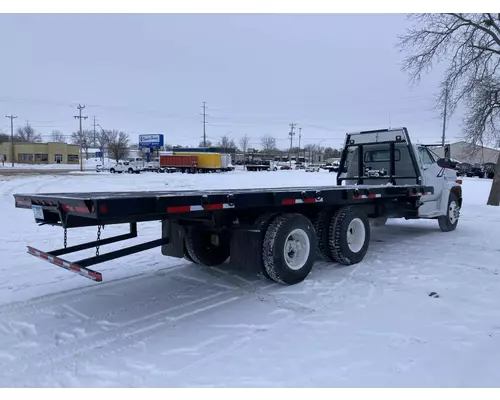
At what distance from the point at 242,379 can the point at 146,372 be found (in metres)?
0.82

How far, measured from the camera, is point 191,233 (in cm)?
598

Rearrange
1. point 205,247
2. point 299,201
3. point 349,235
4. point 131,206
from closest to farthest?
1. point 131,206
2. point 299,201
3. point 205,247
4. point 349,235

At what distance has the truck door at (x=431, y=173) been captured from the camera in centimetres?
930

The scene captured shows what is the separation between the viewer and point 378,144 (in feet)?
32.2

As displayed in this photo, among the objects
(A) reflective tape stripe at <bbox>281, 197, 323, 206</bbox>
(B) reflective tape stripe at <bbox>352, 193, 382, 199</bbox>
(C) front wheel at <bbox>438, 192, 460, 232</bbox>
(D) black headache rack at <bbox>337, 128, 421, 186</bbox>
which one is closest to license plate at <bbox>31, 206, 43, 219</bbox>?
(A) reflective tape stripe at <bbox>281, 197, 323, 206</bbox>

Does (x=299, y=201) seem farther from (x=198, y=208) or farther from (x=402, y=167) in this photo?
(x=402, y=167)

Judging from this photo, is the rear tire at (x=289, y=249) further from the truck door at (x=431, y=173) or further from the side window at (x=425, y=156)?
the side window at (x=425, y=156)

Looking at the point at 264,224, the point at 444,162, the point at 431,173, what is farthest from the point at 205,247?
the point at 444,162

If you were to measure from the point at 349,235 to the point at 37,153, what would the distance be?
94957mm

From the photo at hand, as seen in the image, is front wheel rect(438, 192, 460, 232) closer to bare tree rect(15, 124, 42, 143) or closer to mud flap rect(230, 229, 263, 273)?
mud flap rect(230, 229, 263, 273)

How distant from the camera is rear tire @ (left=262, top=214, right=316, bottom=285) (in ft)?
17.6

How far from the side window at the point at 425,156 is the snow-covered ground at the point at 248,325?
2949 millimetres

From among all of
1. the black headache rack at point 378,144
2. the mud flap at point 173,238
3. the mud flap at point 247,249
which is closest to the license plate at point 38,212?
the mud flap at point 173,238

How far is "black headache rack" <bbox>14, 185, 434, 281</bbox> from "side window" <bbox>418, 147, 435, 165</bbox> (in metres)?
3.99
